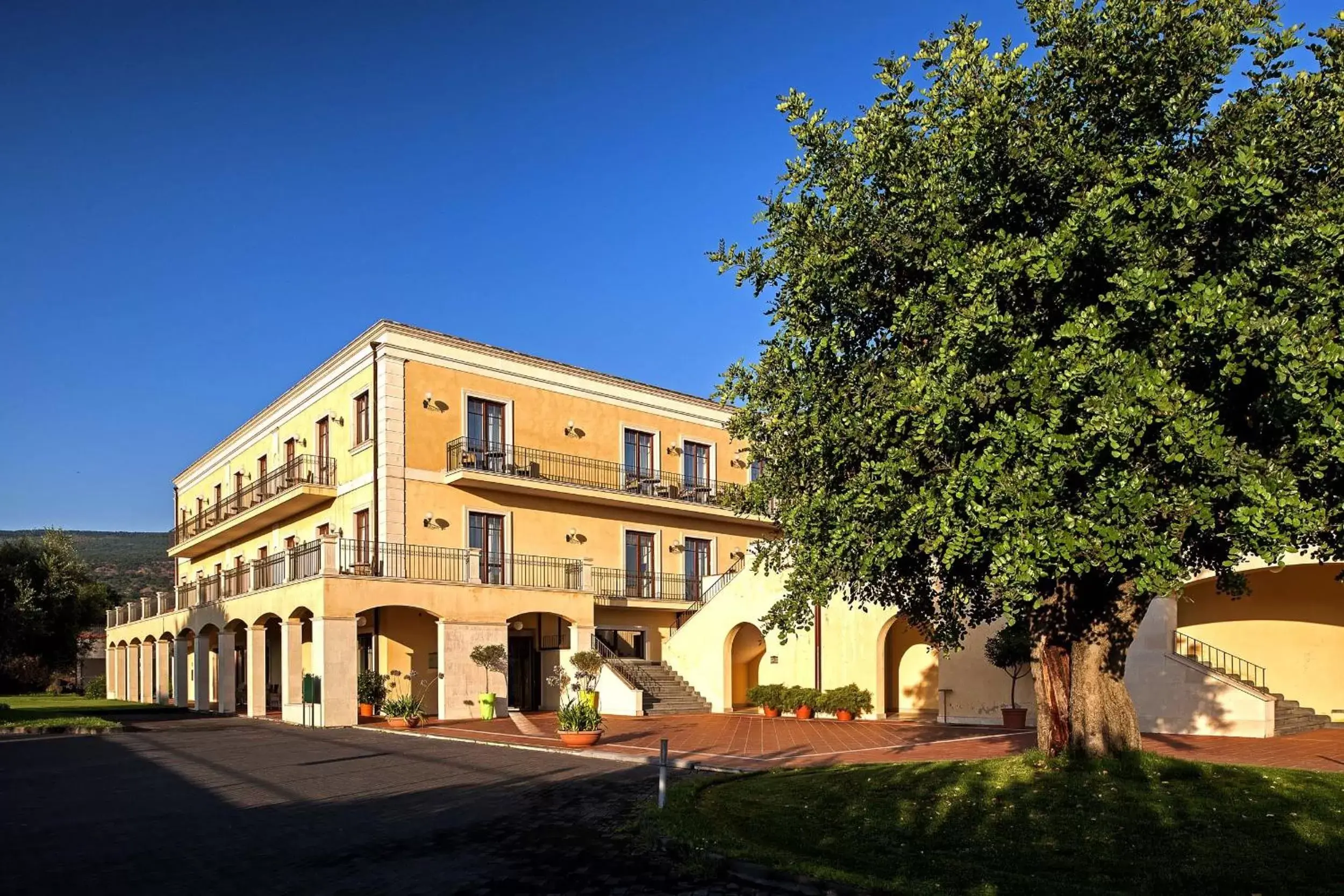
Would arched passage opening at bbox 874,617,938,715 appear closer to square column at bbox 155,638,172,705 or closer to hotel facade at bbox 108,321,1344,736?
hotel facade at bbox 108,321,1344,736

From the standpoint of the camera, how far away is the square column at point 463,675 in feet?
84.9

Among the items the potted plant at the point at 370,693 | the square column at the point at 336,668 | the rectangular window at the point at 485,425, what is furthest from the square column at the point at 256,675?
the rectangular window at the point at 485,425

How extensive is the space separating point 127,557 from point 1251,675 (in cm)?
11600

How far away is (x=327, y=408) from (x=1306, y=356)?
27.7 metres

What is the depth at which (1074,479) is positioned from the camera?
1011 cm

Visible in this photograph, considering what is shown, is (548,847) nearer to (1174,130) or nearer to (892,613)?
(1174,130)

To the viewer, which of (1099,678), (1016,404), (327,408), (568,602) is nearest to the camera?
(1016,404)

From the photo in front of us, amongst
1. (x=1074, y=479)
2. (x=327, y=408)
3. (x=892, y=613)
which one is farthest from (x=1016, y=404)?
(x=327, y=408)

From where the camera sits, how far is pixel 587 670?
27.4 metres

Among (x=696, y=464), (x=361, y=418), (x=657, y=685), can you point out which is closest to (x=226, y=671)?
(x=361, y=418)

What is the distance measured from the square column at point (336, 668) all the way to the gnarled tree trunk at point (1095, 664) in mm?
16728

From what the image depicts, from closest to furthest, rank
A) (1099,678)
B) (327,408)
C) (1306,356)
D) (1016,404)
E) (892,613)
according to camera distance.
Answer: (1306,356) < (1016,404) < (1099,678) < (892,613) < (327,408)

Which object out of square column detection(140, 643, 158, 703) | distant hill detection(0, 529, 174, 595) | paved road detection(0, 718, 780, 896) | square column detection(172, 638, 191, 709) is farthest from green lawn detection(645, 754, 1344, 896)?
distant hill detection(0, 529, 174, 595)

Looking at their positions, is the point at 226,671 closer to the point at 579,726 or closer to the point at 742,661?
the point at 742,661
